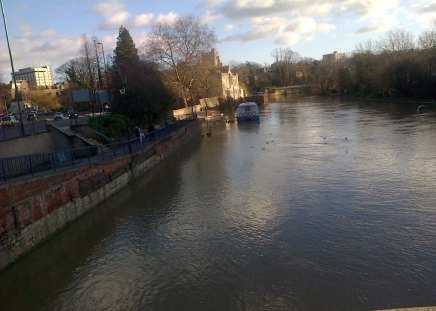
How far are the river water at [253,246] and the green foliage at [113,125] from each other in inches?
237

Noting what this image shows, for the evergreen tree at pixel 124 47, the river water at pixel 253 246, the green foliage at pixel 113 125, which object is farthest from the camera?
the evergreen tree at pixel 124 47

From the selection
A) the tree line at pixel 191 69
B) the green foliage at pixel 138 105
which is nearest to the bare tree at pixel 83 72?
the tree line at pixel 191 69

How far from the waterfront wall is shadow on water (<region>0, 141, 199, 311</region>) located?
287mm

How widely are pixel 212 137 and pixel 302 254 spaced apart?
98.9ft

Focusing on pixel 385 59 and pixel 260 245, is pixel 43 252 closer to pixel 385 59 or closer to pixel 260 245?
pixel 260 245

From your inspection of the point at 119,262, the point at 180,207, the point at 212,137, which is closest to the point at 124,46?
the point at 212,137

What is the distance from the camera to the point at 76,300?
9703 millimetres

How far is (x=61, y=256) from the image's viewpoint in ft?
41.0

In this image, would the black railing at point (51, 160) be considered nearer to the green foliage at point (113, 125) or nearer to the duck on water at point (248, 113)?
the green foliage at point (113, 125)

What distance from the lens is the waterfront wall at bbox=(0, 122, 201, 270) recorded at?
37.3ft

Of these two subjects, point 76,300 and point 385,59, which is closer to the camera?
point 76,300

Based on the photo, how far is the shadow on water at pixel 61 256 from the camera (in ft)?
33.5

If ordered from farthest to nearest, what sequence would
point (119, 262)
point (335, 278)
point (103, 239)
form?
point (103, 239) < point (119, 262) < point (335, 278)

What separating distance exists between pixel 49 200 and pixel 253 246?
6.65 metres
